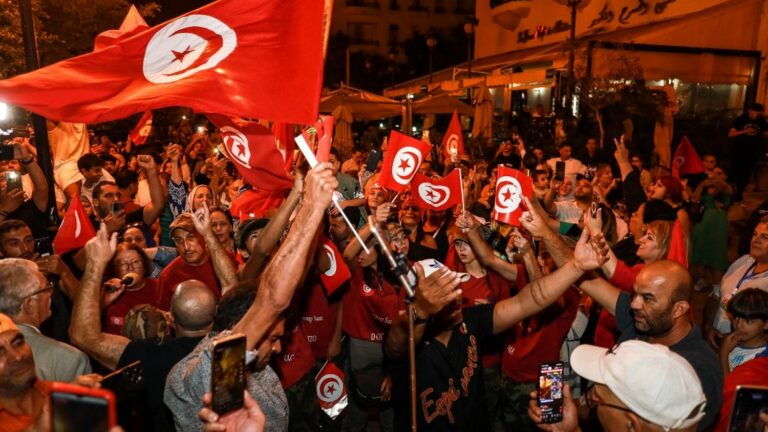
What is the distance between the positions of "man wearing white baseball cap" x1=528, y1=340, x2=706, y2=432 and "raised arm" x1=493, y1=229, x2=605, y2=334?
77cm

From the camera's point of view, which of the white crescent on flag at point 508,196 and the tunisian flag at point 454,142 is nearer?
the white crescent on flag at point 508,196

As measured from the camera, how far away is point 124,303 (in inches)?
189

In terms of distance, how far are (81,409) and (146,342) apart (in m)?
1.57

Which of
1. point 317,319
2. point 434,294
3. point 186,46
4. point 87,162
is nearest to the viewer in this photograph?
point 434,294

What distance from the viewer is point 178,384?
102 inches

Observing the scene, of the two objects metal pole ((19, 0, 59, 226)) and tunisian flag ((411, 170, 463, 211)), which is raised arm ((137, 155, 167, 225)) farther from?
tunisian flag ((411, 170, 463, 211))

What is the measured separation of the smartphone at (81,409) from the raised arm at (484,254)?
11.9ft

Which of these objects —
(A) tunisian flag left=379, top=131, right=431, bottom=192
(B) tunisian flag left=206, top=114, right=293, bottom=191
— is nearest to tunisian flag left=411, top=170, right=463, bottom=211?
(A) tunisian flag left=379, top=131, right=431, bottom=192

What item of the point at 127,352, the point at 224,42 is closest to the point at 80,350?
the point at 127,352

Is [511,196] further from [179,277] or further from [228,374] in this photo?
[228,374]

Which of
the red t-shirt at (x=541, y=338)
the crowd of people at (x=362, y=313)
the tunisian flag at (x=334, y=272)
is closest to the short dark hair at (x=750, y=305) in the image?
the crowd of people at (x=362, y=313)

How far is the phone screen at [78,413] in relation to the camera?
69.2 inches

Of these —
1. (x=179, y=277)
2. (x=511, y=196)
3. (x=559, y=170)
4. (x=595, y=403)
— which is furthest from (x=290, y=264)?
(x=559, y=170)

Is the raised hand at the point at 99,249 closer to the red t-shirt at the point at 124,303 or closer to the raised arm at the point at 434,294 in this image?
the red t-shirt at the point at 124,303
